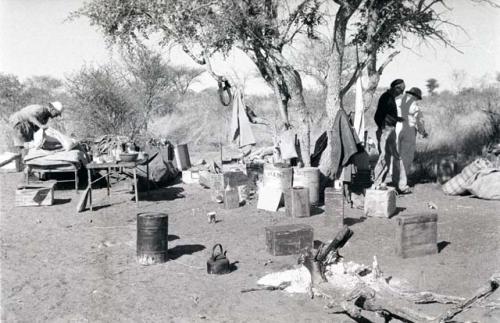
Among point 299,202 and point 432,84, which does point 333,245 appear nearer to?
point 299,202

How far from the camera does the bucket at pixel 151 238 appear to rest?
6.68 m

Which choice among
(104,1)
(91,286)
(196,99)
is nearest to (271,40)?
(104,1)

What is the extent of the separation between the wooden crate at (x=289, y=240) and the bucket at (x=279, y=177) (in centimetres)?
319

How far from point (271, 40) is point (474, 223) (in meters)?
5.46

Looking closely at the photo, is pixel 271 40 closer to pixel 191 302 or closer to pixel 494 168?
pixel 494 168

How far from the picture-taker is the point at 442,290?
5.58 meters

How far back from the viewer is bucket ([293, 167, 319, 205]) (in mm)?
10086

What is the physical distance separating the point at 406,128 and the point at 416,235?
15.2ft

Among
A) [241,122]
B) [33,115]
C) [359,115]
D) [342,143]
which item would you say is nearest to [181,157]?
[241,122]

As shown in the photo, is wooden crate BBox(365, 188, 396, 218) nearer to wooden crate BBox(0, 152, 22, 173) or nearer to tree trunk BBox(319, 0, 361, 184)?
tree trunk BBox(319, 0, 361, 184)

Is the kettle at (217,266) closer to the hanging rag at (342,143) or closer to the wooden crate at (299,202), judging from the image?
the wooden crate at (299,202)

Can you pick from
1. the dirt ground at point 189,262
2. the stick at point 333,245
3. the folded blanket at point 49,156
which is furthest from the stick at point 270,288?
the folded blanket at point 49,156

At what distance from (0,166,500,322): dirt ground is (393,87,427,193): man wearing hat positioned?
0.47 metres

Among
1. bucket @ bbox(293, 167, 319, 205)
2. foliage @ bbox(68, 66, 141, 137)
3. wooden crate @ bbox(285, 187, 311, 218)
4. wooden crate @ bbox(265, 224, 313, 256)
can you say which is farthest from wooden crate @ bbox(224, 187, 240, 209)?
foliage @ bbox(68, 66, 141, 137)
